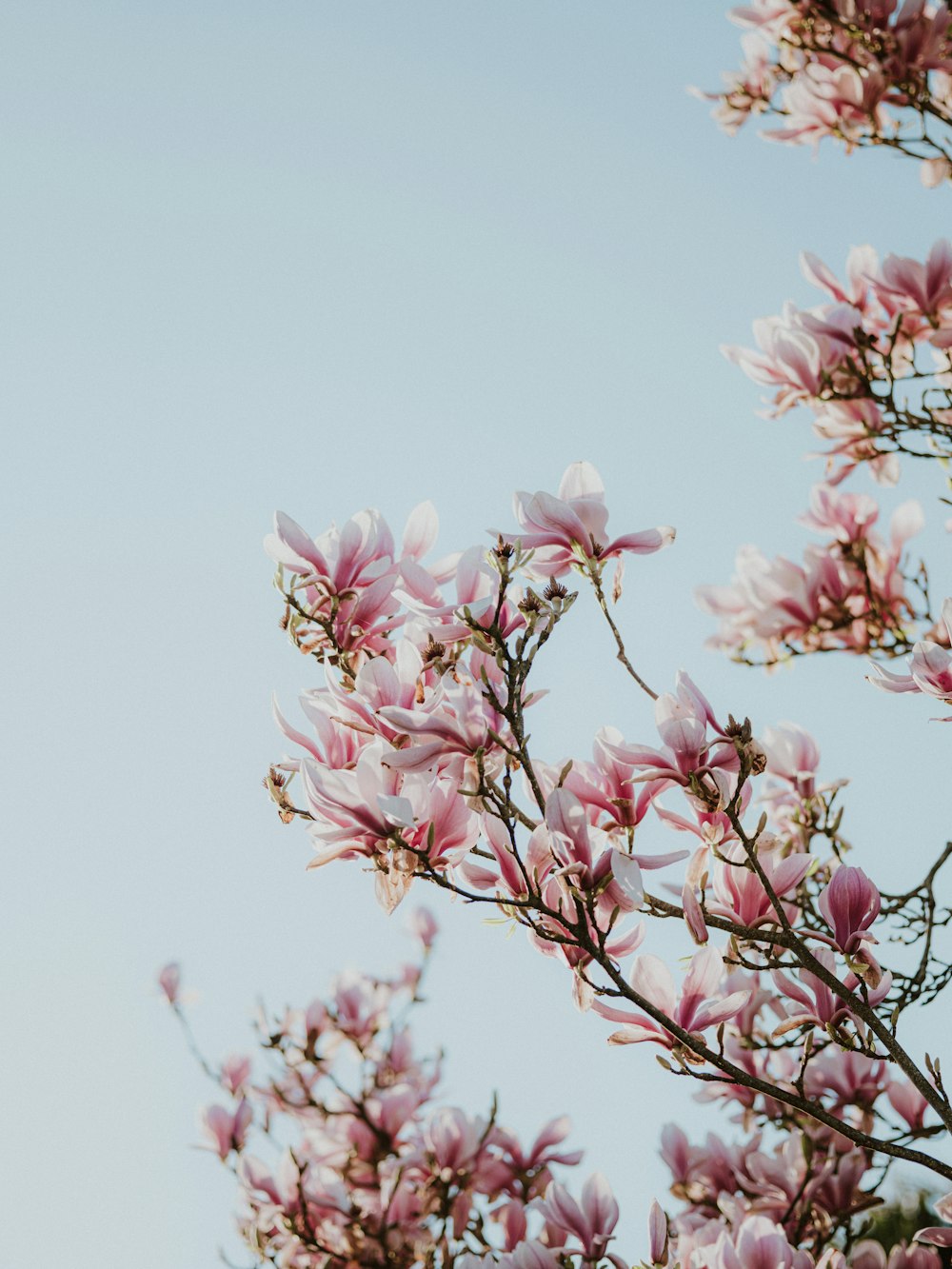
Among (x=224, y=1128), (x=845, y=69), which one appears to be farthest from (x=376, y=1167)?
(x=845, y=69)

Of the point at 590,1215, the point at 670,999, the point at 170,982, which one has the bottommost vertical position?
the point at 590,1215

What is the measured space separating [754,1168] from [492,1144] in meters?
0.83

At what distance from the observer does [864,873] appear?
153cm

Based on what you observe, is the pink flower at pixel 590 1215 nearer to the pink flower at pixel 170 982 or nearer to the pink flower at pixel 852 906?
the pink flower at pixel 852 906

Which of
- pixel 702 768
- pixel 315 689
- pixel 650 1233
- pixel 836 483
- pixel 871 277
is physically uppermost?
pixel 871 277

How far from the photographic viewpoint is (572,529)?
163 centimetres

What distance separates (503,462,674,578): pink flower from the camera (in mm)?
1620

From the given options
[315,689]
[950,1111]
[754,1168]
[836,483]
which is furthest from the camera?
[836,483]

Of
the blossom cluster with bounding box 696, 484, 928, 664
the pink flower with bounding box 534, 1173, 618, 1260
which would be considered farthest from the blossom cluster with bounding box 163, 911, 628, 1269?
the blossom cluster with bounding box 696, 484, 928, 664

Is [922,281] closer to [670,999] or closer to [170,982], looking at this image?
[670,999]

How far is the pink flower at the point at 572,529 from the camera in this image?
5.32 feet

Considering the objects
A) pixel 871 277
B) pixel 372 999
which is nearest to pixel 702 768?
pixel 871 277

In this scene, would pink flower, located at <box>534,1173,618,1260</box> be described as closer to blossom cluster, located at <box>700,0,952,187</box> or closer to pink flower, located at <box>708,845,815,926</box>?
pink flower, located at <box>708,845,815,926</box>

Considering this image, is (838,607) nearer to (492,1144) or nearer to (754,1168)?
(754,1168)
